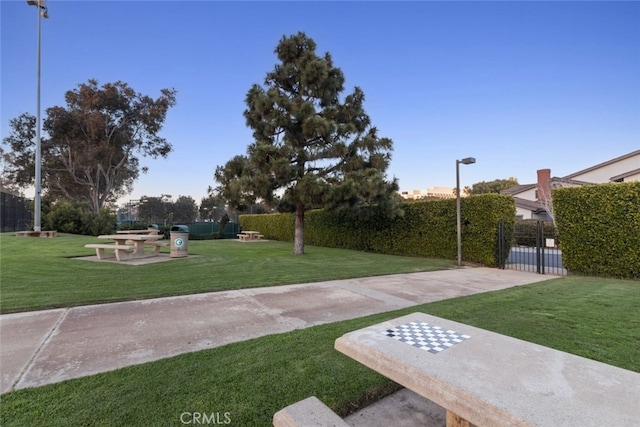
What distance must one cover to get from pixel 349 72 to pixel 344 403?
12007 millimetres

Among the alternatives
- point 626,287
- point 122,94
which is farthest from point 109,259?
point 122,94

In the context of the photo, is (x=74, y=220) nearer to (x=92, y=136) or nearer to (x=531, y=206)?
(x=92, y=136)

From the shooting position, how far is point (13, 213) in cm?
1927

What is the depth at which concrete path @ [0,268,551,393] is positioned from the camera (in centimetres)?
255

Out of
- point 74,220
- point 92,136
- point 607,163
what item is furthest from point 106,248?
point 607,163

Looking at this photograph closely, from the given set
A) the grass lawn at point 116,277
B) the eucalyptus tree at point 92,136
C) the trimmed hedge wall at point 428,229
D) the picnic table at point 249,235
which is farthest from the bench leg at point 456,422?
the eucalyptus tree at point 92,136

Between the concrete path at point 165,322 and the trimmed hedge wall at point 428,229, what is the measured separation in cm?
403

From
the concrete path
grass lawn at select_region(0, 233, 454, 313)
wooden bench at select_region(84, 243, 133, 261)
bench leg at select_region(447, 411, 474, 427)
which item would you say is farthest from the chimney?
wooden bench at select_region(84, 243, 133, 261)

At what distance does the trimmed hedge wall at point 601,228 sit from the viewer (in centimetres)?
688

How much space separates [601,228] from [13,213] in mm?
29025

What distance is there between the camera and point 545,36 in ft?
28.0

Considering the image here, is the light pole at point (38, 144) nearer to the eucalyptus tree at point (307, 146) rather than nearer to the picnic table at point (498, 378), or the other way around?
the eucalyptus tree at point (307, 146)

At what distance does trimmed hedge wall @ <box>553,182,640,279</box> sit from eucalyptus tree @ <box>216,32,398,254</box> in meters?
5.01

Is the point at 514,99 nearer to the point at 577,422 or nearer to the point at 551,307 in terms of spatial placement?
the point at 551,307
